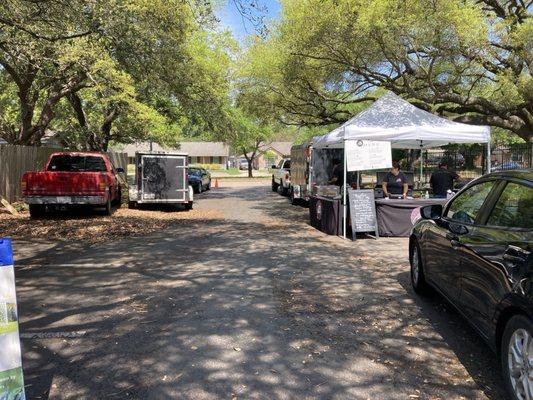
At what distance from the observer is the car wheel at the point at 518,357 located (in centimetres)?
311

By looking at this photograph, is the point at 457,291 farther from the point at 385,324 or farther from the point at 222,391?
the point at 222,391

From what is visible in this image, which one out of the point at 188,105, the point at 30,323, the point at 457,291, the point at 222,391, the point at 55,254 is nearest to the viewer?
the point at 222,391

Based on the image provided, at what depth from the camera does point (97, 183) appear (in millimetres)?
13078

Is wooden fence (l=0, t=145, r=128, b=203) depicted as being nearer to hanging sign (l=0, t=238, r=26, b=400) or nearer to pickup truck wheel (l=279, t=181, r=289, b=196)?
pickup truck wheel (l=279, t=181, r=289, b=196)

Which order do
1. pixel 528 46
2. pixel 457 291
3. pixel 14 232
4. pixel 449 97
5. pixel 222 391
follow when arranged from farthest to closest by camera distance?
pixel 449 97, pixel 528 46, pixel 14 232, pixel 457 291, pixel 222 391

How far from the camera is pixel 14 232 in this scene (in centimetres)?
1100

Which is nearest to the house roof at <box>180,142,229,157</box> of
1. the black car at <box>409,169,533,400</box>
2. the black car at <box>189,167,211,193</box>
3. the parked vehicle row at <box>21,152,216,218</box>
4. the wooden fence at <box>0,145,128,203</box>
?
the black car at <box>189,167,211,193</box>

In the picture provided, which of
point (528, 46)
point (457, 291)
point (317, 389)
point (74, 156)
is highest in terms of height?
point (528, 46)

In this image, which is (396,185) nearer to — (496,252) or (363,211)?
(363,211)

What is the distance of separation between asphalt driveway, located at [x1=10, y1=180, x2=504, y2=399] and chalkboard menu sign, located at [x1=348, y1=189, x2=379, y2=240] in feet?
6.21

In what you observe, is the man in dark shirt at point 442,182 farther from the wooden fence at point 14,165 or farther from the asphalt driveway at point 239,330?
the wooden fence at point 14,165

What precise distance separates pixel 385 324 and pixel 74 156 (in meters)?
12.3

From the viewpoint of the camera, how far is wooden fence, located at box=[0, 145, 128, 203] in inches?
617

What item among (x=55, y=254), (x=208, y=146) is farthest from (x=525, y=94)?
(x=208, y=146)
